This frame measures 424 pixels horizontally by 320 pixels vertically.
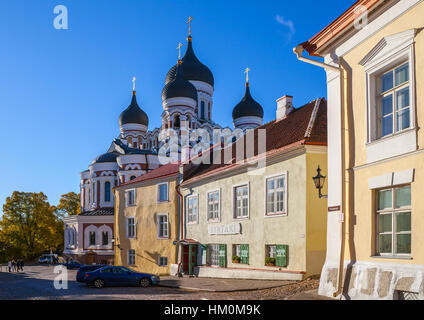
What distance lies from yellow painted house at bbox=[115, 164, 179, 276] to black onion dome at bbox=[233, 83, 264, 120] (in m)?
31.5

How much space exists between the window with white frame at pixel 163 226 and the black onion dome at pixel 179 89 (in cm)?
2832

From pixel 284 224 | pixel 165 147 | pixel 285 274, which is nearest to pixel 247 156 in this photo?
pixel 284 224

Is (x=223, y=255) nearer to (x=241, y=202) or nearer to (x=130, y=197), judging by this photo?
(x=241, y=202)

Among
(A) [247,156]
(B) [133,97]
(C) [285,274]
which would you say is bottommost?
(C) [285,274]

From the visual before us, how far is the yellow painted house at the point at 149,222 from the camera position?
30.6 meters

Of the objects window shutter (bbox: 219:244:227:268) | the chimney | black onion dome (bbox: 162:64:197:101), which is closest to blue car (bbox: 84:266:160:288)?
window shutter (bbox: 219:244:227:268)

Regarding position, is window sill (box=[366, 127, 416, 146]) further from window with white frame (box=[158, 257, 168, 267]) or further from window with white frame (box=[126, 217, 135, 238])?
window with white frame (box=[126, 217, 135, 238])

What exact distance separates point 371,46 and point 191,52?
56684 mm

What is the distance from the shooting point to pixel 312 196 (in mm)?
18828

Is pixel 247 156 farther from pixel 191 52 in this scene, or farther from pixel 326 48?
pixel 191 52

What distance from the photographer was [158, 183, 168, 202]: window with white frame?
31.5 metres

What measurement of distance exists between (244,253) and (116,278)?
578 centimetres

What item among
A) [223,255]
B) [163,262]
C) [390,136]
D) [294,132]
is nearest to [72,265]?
[163,262]

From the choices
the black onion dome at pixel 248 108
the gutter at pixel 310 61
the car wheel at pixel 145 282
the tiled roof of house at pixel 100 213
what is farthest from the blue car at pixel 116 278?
the black onion dome at pixel 248 108
